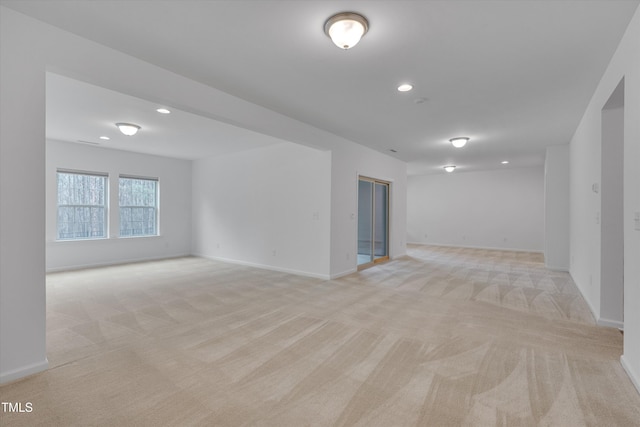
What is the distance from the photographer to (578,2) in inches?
80.0

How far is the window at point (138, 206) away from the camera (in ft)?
24.1

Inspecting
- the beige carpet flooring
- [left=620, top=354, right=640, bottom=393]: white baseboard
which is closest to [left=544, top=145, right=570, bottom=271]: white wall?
the beige carpet flooring

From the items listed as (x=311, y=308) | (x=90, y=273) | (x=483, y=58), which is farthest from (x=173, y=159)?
(x=483, y=58)

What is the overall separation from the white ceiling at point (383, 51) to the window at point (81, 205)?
9.39ft

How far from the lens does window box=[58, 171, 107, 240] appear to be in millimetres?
6402

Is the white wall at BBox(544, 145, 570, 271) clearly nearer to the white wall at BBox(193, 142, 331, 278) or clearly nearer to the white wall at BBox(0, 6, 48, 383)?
the white wall at BBox(193, 142, 331, 278)

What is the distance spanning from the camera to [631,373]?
2.21m

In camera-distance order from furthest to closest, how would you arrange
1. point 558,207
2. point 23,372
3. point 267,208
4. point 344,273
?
1. point 267,208
2. point 558,207
3. point 344,273
4. point 23,372

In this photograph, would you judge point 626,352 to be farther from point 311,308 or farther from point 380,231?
point 380,231

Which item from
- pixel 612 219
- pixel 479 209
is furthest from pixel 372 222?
pixel 479 209

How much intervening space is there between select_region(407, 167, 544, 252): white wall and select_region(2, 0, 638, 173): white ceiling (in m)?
5.63

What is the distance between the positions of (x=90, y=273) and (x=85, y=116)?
10.2ft

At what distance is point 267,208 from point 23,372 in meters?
4.62

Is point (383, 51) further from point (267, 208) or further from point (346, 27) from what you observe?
point (267, 208)
